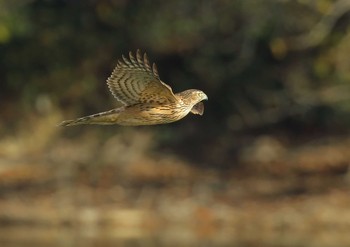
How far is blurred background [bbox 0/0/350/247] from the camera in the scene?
57.6ft

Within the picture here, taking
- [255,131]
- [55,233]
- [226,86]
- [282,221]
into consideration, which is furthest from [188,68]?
[55,233]

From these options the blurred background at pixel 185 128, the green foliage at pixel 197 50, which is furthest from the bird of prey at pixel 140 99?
the green foliage at pixel 197 50

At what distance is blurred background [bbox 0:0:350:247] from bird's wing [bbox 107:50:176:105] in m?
9.31

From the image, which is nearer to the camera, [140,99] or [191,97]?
→ [140,99]

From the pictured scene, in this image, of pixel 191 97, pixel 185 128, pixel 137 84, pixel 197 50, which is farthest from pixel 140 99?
pixel 185 128

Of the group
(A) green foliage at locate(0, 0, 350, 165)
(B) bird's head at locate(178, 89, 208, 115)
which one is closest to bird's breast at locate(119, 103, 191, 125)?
(B) bird's head at locate(178, 89, 208, 115)

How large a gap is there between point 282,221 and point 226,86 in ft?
11.4

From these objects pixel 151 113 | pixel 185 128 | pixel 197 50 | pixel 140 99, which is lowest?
pixel 151 113

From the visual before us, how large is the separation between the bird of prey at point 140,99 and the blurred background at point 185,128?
30.5 ft

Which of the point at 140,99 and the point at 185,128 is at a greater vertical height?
the point at 185,128

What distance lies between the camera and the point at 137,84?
22.3ft

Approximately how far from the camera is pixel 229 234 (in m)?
16.5

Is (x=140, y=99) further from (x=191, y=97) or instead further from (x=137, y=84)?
(x=191, y=97)

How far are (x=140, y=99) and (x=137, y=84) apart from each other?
89 mm
